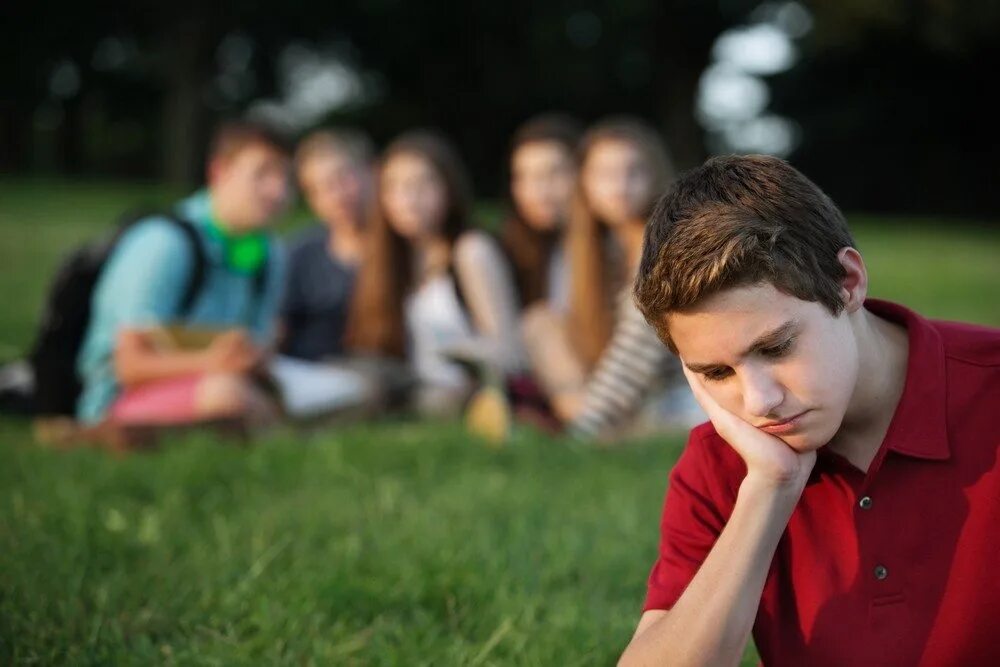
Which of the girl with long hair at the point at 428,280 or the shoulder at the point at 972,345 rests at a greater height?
the shoulder at the point at 972,345

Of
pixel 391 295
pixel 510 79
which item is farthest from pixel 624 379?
pixel 510 79

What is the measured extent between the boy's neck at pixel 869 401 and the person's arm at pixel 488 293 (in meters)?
4.74

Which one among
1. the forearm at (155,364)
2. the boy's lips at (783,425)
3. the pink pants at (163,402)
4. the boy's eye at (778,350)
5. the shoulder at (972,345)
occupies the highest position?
the boy's eye at (778,350)

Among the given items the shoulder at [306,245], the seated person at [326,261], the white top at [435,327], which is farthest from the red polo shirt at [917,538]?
the shoulder at [306,245]

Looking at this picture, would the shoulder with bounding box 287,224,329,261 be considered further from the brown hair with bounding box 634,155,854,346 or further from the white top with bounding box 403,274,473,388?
the brown hair with bounding box 634,155,854,346

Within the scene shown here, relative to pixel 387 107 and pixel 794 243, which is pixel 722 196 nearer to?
pixel 794 243

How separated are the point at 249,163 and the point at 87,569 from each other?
123 inches

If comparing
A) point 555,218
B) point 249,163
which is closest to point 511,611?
point 249,163

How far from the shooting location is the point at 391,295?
23.8 ft

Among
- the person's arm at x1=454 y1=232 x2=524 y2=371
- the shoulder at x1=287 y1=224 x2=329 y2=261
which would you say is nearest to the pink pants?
the person's arm at x1=454 y1=232 x2=524 y2=371

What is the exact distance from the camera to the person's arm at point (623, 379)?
5805 mm

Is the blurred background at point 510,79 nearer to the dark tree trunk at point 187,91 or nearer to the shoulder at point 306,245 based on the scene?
the dark tree trunk at point 187,91

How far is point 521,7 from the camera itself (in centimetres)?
3048

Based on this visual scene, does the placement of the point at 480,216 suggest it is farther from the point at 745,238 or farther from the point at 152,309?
the point at 745,238
